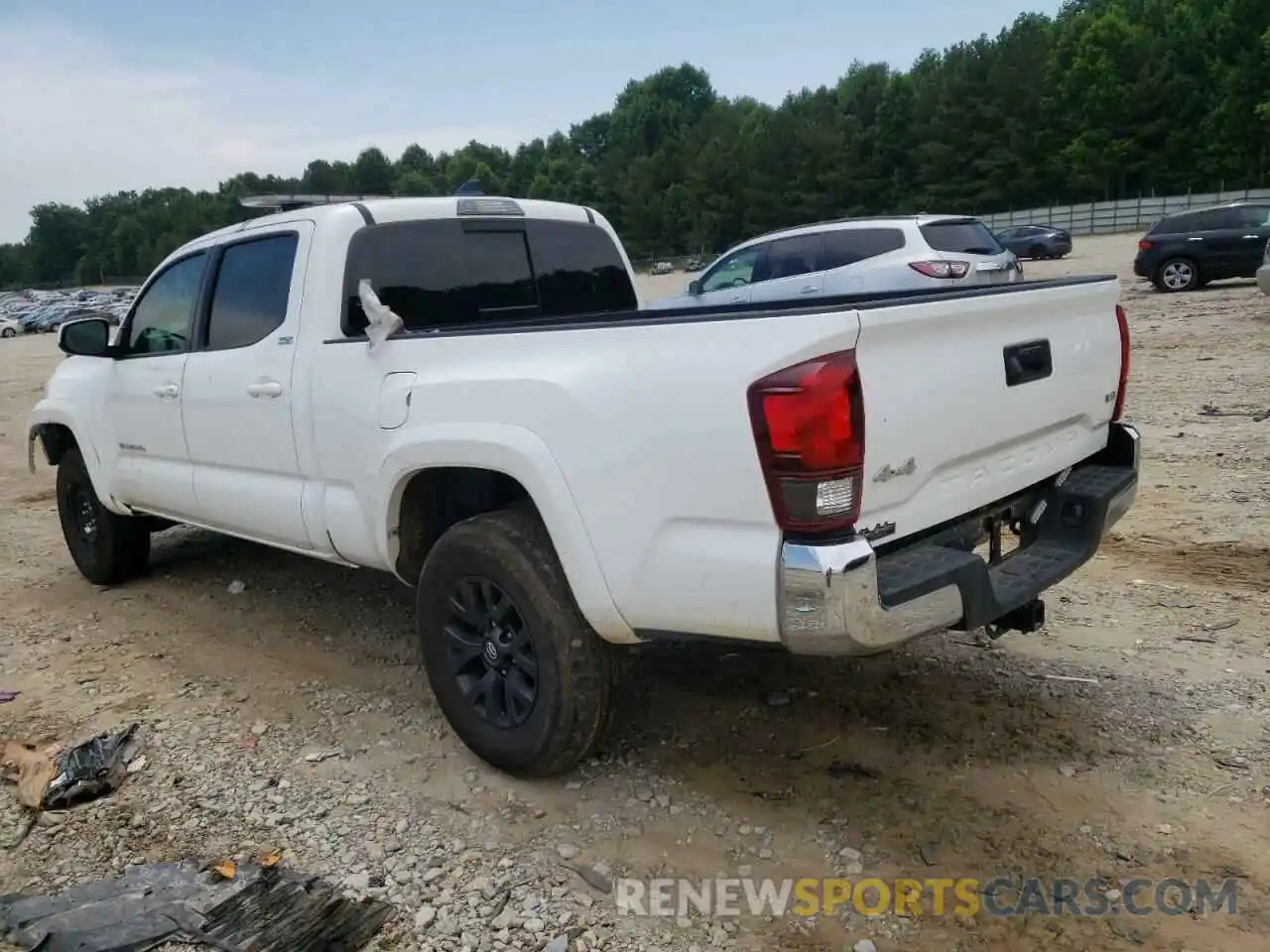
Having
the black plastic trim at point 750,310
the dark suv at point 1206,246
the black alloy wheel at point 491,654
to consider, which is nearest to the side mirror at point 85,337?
the black plastic trim at point 750,310

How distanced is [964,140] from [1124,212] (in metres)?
17.9

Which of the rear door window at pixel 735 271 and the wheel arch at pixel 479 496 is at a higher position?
the rear door window at pixel 735 271

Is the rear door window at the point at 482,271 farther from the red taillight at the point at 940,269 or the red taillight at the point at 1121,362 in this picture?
the red taillight at the point at 940,269

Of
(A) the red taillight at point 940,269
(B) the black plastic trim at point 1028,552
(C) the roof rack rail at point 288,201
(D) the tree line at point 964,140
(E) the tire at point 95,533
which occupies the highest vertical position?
(D) the tree line at point 964,140

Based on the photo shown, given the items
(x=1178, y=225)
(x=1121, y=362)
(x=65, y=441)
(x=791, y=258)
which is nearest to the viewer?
(x=1121, y=362)

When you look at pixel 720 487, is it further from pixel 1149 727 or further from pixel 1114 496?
pixel 1149 727

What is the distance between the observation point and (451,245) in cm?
437

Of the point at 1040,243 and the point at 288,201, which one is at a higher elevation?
the point at 288,201

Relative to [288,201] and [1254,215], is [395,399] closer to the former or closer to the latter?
[288,201]

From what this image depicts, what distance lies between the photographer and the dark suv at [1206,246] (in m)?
16.6

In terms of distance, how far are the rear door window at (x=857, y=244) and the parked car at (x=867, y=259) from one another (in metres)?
0.01

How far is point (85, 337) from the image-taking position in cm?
530

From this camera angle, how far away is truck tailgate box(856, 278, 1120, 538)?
269 cm

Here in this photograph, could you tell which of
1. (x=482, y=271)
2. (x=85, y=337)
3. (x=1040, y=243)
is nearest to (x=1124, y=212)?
(x=1040, y=243)
